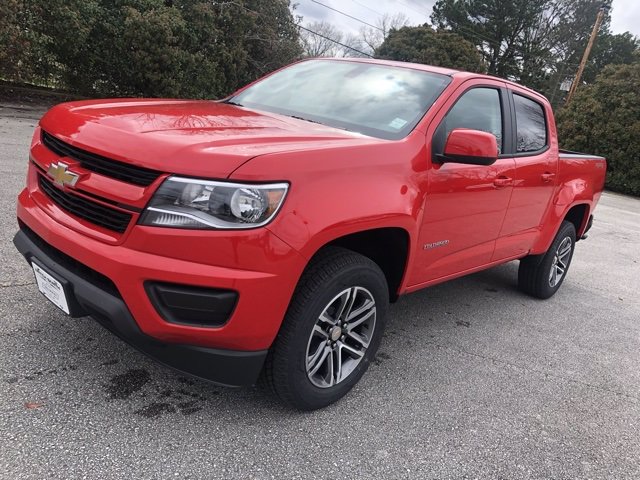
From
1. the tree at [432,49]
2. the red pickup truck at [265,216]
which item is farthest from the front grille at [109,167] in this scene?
the tree at [432,49]

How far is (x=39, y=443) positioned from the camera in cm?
212

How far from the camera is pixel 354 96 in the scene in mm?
3342

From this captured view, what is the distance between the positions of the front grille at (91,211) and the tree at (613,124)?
826 inches

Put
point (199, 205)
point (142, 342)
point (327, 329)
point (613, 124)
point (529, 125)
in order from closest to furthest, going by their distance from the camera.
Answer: point (199, 205) → point (142, 342) → point (327, 329) → point (529, 125) → point (613, 124)

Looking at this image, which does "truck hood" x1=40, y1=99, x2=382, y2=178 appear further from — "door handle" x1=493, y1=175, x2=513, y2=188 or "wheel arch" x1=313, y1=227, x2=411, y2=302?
"door handle" x1=493, y1=175, x2=513, y2=188

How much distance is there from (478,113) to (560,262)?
7.63 ft

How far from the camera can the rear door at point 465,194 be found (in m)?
3.00

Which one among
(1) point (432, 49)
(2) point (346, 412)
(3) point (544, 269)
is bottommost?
(2) point (346, 412)

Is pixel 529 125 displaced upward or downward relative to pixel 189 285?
upward

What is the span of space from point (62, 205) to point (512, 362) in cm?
291

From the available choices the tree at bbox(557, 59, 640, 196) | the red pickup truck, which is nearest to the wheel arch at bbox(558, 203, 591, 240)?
the red pickup truck

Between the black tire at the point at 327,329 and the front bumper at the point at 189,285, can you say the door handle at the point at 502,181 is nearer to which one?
the black tire at the point at 327,329

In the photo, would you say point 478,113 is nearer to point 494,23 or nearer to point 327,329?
point 327,329

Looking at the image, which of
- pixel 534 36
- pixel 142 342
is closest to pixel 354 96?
pixel 142 342
